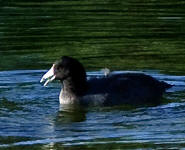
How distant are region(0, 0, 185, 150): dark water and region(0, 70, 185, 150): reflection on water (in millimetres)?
14

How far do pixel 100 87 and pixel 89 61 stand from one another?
2.61 metres

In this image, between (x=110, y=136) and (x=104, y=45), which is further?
(x=104, y=45)

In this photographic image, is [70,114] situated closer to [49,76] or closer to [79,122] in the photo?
[79,122]

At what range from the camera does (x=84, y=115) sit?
16641 millimetres

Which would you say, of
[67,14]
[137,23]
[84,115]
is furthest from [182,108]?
[67,14]

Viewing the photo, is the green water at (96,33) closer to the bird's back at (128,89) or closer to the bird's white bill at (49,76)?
the bird's back at (128,89)

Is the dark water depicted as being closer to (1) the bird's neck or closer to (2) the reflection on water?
(2) the reflection on water

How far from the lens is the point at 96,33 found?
23141 millimetres

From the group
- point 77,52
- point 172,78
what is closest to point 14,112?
point 172,78

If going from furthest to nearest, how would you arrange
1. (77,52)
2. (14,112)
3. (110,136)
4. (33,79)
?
1. (77,52)
2. (33,79)
3. (14,112)
4. (110,136)

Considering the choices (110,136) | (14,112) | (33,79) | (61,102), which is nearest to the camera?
(110,136)

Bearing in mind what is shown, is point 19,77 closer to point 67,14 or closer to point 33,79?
point 33,79

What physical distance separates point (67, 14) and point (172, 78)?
7288 mm

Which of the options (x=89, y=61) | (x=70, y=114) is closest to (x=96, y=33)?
(x=89, y=61)
